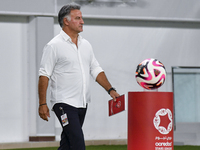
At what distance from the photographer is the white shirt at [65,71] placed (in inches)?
140

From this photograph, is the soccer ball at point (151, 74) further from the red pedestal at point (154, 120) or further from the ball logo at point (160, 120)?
the ball logo at point (160, 120)

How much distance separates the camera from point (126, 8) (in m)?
8.85

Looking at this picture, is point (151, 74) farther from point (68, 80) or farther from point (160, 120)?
point (68, 80)

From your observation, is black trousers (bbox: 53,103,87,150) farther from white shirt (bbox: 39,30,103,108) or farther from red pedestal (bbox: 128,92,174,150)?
red pedestal (bbox: 128,92,174,150)

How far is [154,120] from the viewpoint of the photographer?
147 inches

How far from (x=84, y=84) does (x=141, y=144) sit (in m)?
0.76

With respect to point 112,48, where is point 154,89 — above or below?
below

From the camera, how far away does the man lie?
3.45m

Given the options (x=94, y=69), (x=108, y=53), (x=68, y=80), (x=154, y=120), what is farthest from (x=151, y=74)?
(x=108, y=53)

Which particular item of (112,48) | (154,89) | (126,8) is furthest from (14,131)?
(154,89)

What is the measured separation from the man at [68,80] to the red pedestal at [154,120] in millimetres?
293

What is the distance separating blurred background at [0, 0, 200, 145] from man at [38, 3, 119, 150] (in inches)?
188

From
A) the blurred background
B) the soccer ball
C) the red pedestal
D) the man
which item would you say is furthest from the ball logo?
the blurred background

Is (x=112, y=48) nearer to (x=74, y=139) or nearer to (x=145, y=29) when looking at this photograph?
(x=145, y=29)
